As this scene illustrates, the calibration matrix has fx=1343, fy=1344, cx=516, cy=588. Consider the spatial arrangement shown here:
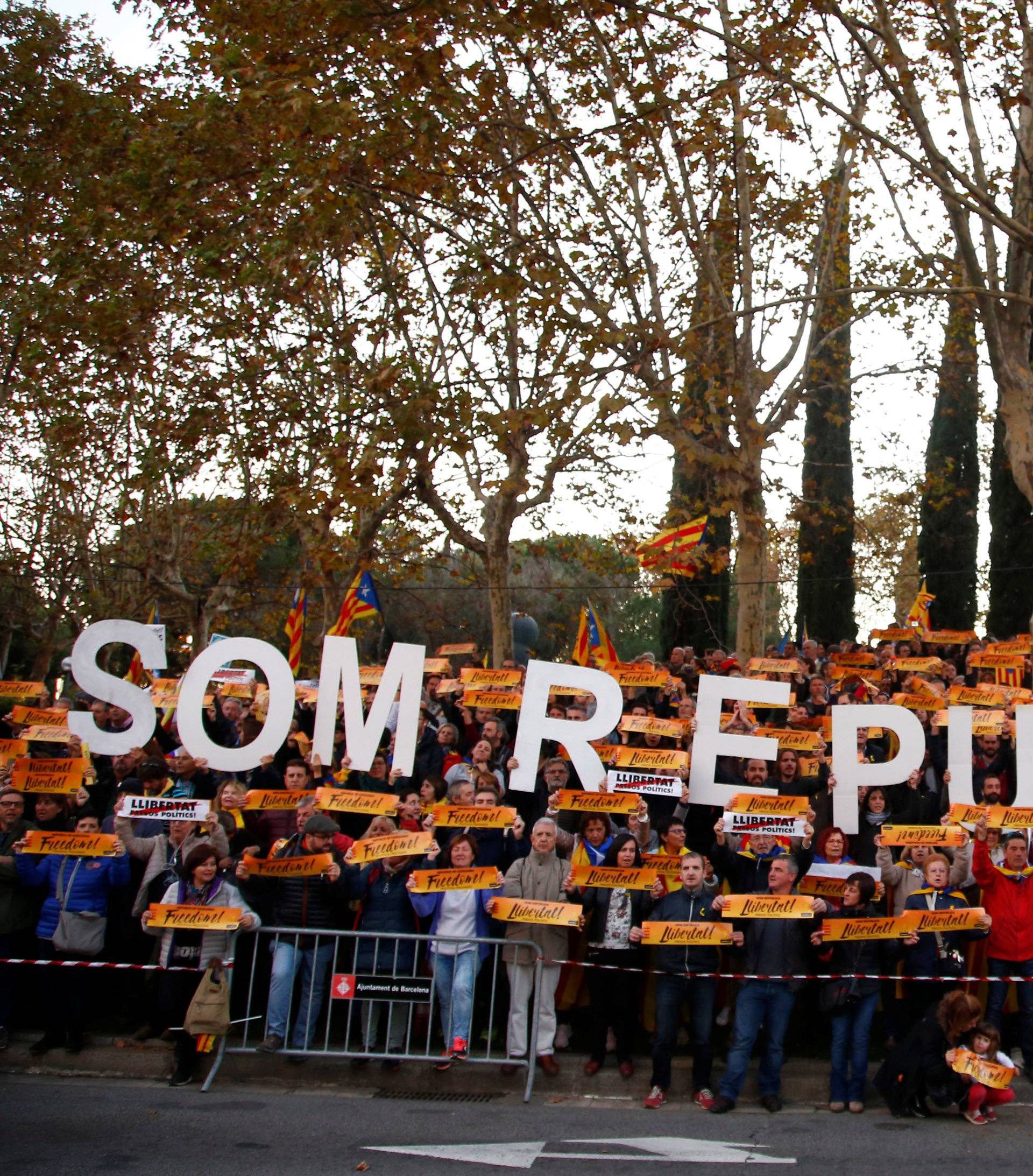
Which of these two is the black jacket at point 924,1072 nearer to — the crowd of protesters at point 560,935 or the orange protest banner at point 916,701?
the crowd of protesters at point 560,935

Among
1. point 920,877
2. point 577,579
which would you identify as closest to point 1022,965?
point 920,877

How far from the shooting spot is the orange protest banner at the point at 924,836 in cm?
863

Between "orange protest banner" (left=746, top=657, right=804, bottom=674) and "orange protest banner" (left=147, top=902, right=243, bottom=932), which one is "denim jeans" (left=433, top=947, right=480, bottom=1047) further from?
"orange protest banner" (left=746, top=657, right=804, bottom=674)

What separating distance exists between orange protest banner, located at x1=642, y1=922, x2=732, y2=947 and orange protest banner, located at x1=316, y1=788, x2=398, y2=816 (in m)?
1.99

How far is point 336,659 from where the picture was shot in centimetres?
1036

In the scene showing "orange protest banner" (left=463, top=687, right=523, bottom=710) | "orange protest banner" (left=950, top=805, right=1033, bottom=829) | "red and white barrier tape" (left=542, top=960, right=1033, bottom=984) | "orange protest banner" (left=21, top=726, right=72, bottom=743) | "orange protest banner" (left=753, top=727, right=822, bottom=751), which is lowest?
"red and white barrier tape" (left=542, top=960, right=1033, bottom=984)

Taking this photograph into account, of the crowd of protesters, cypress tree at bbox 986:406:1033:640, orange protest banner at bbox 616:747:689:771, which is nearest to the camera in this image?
the crowd of protesters

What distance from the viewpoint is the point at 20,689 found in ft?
40.5

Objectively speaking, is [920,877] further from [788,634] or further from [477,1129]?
[788,634]

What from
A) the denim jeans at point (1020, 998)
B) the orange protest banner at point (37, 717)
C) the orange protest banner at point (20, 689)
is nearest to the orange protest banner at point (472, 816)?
the denim jeans at point (1020, 998)

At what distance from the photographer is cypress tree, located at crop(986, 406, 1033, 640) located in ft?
89.7

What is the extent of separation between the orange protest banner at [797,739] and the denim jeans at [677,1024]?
8.19 ft

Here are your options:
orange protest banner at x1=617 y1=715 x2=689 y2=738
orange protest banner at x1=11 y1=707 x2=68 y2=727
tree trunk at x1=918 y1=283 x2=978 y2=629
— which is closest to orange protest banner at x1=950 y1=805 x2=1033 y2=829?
orange protest banner at x1=617 y1=715 x2=689 y2=738

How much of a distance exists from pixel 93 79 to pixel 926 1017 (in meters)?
18.1
